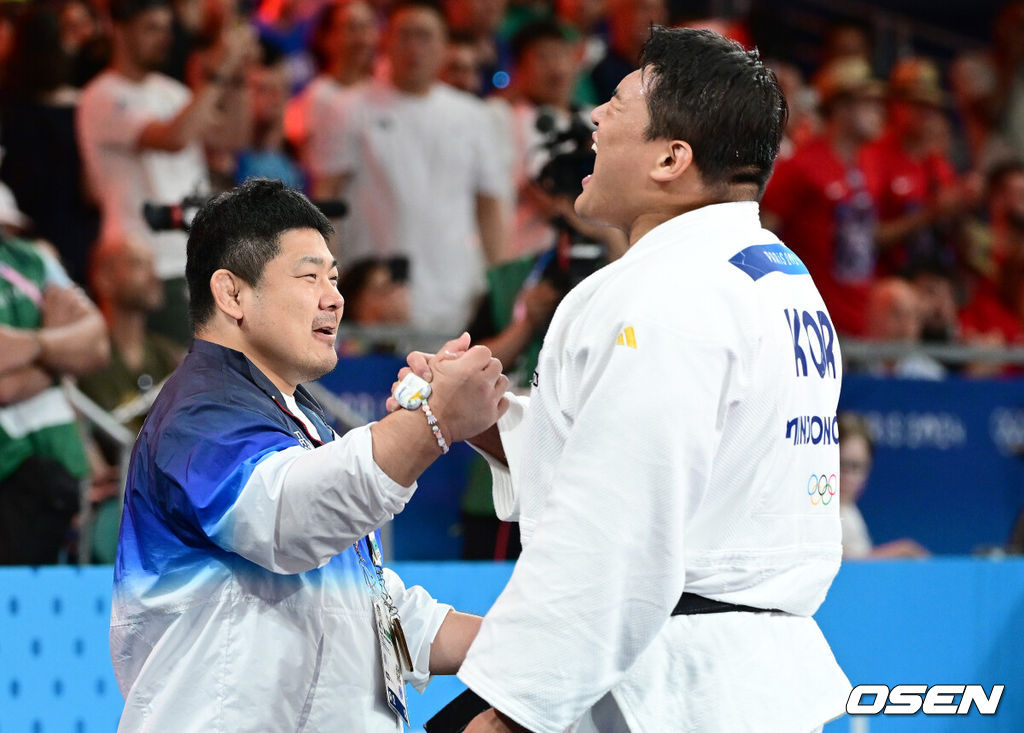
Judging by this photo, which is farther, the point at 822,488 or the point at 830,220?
the point at 830,220

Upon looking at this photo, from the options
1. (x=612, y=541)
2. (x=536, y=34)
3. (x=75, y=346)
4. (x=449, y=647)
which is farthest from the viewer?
(x=536, y=34)

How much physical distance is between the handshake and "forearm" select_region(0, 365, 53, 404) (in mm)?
2477

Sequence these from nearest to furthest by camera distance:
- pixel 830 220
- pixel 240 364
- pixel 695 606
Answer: pixel 695 606 < pixel 240 364 < pixel 830 220

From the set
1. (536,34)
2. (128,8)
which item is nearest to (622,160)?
(128,8)

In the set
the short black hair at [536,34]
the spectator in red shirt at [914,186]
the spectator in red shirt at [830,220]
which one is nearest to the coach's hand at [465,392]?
the short black hair at [536,34]

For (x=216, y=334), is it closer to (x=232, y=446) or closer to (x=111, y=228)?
(x=232, y=446)

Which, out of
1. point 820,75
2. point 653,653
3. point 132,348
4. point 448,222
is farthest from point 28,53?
point 820,75

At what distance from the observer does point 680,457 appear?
6.79 feet

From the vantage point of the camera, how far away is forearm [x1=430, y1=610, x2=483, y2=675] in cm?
285

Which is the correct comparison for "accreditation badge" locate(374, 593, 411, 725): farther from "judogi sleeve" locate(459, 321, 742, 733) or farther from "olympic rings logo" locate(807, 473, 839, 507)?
"olympic rings logo" locate(807, 473, 839, 507)

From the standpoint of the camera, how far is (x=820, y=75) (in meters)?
9.59

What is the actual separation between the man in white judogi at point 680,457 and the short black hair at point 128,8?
406cm

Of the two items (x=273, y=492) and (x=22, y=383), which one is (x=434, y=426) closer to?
(x=273, y=492)

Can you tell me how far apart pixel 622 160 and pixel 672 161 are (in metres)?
0.10
